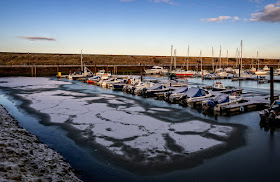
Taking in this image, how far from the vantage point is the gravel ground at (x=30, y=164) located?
23.1 feet

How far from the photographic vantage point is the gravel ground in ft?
23.1

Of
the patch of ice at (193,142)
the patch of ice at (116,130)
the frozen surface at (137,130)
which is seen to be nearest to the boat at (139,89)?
the frozen surface at (137,130)

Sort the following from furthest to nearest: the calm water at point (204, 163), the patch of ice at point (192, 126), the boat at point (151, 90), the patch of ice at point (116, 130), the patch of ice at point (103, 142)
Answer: the boat at point (151, 90), the patch of ice at point (192, 126), the patch of ice at point (116, 130), the patch of ice at point (103, 142), the calm water at point (204, 163)

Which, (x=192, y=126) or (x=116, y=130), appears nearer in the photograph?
(x=116, y=130)

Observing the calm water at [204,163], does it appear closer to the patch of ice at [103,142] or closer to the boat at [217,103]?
the patch of ice at [103,142]

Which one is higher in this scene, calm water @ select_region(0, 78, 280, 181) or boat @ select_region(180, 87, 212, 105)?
boat @ select_region(180, 87, 212, 105)

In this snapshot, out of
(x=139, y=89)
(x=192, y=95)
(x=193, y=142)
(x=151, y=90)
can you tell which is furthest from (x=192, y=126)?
(x=139, y=89)

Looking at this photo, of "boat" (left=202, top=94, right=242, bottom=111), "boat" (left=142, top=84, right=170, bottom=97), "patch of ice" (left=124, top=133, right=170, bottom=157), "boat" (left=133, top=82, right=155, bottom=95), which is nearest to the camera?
"patch of ice" (left=124, top=133, right=170, bottom=157)

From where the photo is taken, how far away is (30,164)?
26.9 feet

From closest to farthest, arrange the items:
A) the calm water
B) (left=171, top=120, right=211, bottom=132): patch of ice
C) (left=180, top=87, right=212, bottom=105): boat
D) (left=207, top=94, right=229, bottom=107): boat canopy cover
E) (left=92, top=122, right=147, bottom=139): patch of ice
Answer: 1. the calm water
2. (left=92, top=122, right=147, bottom=139): patch of ice
3. (left=171, top=120, right=211, bottom=132): patch of ice
4. (left=207, top=94, right=229, bottom=107): boat canopy cover
5. (left=180, top=87, right=212, bottom=105): boat

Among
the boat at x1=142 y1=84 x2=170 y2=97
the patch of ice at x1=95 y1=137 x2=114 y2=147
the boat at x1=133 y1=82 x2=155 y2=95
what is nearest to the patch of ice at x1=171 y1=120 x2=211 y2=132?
the patch of ice at x1=95 y1=137 x2=114 y2=147

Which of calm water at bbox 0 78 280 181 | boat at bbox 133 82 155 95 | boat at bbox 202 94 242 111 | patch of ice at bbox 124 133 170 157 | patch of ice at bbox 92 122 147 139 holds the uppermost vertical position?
boat at bbox 133 82 155 95

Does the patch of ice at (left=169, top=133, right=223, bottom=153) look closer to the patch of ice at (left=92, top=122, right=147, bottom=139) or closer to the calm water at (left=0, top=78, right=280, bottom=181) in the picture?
the calm water at (left=0, top=78, right=280, bottom=181)

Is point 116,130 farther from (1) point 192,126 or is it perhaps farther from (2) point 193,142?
(1) point 192,126
